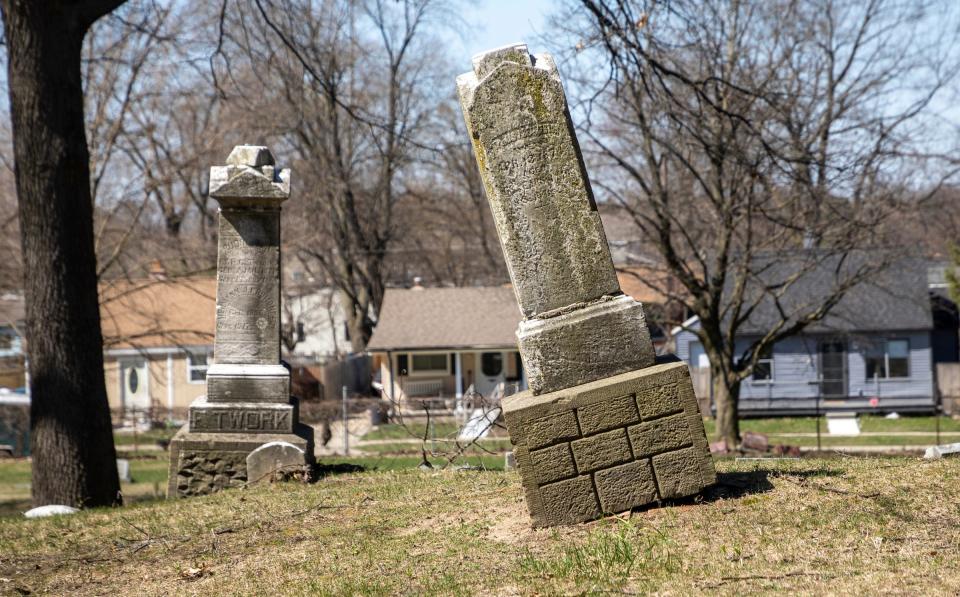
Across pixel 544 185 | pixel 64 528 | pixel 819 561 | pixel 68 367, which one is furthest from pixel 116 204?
pixel 819 561

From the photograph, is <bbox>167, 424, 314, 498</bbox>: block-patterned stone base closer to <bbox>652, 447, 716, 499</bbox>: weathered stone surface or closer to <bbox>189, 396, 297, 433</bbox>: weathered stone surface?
<bbox>189, 396, 297, 433</bbox>: weathered stone surface

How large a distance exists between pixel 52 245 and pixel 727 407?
522 inches

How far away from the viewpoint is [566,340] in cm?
574

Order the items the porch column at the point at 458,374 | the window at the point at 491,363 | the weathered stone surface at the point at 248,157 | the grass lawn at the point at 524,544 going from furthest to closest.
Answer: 1. the window at the point at 491,363
2. the porch column at the point at 458,374
3. the weathered stone surface at the point at 248,157
4. the grass lawn at the point at 524,544

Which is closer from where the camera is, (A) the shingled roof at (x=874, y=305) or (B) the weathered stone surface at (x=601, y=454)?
(B) the weathered stone surface at (x=601, y=454)

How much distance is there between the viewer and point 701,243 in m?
22.1

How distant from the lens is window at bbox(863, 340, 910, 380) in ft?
109

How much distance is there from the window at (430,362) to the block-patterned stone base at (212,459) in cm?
2659

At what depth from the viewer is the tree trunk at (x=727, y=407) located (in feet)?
Result: 63.4

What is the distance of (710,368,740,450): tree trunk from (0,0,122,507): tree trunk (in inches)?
492

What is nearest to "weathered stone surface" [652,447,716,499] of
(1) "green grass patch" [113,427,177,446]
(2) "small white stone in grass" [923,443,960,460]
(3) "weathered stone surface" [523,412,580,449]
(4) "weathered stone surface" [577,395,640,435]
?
(4) "weathered stone surface" [577,395,640,435]

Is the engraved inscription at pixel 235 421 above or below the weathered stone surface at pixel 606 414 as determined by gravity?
below

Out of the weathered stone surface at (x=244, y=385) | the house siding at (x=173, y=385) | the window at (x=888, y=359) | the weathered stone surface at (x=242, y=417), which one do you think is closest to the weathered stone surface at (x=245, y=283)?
the weathered stone surface at (x=244, y=385)

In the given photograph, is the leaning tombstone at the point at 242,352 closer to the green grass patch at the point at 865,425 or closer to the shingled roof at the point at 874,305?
the green grass patch at the point at 865,425
